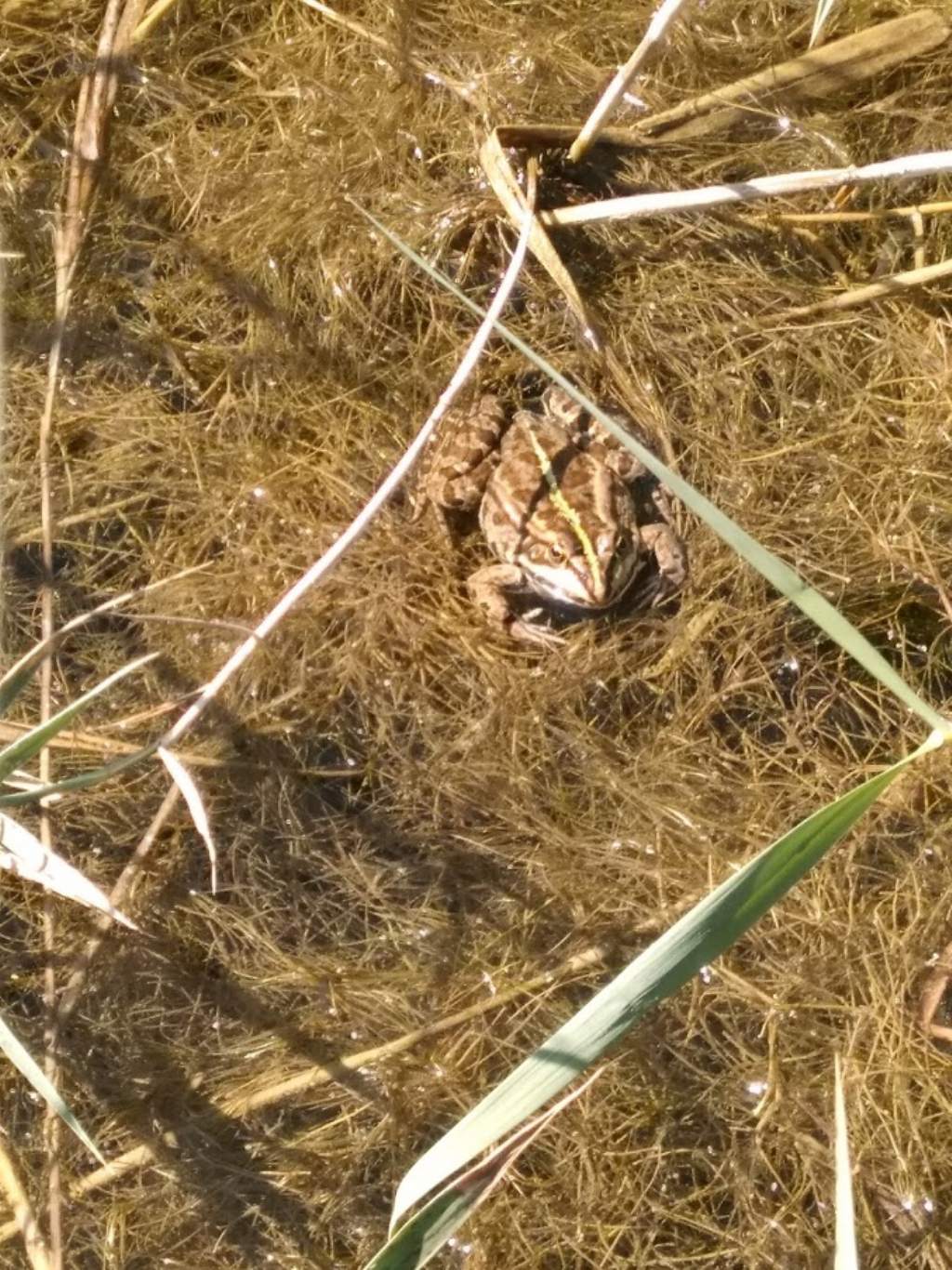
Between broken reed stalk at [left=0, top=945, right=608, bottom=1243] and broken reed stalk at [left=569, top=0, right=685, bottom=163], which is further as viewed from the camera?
broken reed stalk at [left=0, top=945, right=608, bottom=1243]

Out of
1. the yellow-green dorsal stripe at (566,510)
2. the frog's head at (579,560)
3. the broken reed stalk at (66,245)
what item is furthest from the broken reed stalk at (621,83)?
the broken reed stalk at (66,245)

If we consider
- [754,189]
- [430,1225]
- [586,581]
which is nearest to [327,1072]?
[430,1225]

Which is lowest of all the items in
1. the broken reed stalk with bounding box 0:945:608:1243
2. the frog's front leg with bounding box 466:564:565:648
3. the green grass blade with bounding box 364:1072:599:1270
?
the broken reed stalk with bounding box 0:945:608:1243

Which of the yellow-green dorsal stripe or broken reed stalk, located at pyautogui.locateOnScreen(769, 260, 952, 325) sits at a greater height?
broken reed stalk, located at pyautogui.locateOnScreen(769, 260, 952, 325)

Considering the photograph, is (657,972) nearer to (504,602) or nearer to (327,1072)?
(504,602)

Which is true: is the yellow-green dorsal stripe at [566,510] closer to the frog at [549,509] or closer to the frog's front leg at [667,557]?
the frog at [549,509]

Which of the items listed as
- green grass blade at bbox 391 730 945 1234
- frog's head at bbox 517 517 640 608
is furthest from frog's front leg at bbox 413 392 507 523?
green grass blade at bbox 391 730 945 1234

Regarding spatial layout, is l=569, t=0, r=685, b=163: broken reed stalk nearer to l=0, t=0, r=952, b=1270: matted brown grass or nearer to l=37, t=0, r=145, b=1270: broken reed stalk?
l=0, t=0, r=952, b=1270: matted brown grass
